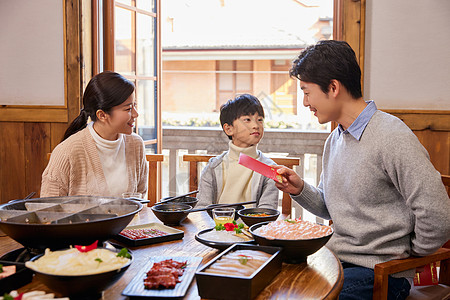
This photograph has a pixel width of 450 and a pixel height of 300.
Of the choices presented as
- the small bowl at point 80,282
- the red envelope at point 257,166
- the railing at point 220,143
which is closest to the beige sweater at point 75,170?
the red envelope at point 257,166

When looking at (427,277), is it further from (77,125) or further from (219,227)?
(77,125)

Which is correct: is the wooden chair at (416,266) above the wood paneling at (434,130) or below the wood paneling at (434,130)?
below

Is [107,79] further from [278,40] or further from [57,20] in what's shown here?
[278,40]

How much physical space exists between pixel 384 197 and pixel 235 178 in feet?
2.99

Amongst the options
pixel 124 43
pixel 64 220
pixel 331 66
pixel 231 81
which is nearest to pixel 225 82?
pixel 231 81

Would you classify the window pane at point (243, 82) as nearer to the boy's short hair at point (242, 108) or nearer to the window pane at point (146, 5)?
the window pane at point (146, 5)

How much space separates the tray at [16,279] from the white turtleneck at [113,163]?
113 cm

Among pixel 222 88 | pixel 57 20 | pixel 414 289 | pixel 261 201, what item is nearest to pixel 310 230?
pixel 414 289

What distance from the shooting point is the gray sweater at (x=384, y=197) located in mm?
1394

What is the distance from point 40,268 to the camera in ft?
3.11

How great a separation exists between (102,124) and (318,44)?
112 centimetres

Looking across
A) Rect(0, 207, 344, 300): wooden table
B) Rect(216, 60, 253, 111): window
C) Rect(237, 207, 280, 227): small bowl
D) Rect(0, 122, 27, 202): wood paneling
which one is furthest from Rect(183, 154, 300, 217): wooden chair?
Rect(216, 60, 253, 111): window

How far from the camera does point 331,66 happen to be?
5.24 ft

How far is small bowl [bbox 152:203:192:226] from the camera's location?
160 cm
